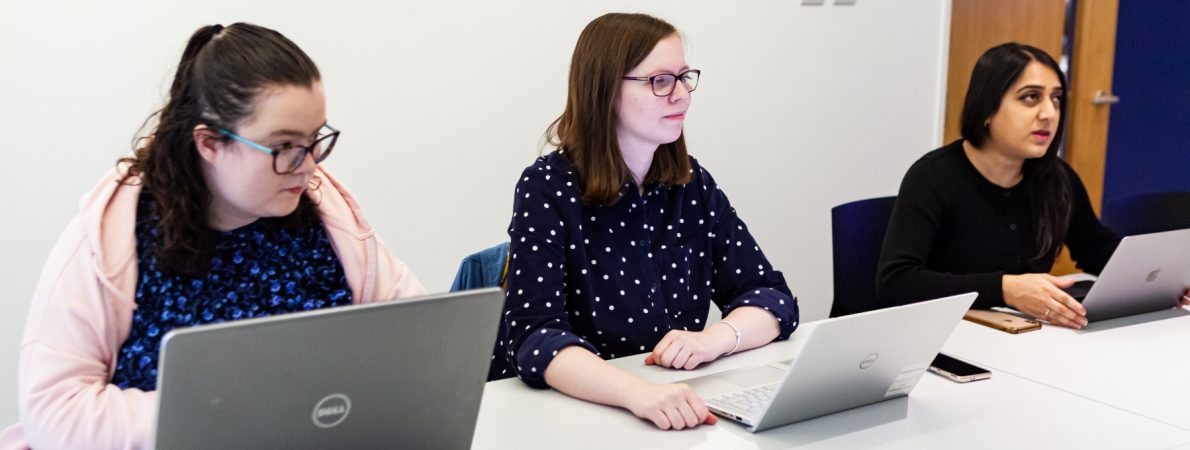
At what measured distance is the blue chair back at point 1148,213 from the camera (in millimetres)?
2883

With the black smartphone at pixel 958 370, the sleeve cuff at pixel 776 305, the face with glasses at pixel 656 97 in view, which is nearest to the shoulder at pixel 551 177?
the face with glasses at pixel 656 97

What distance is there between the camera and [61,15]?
2600mm

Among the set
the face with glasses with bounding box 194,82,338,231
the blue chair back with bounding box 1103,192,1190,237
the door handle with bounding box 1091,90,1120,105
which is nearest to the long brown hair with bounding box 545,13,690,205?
the face with glasses with bounding box 194,82,338,231

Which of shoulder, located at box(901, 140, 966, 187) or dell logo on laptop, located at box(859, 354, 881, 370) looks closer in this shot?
dell logo on laptop, located at box(859, 354, 881, 370)

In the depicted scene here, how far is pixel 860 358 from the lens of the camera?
1.46m

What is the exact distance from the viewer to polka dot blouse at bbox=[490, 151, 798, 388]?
177cm

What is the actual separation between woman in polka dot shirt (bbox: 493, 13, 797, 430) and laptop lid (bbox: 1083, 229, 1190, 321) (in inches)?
25.3

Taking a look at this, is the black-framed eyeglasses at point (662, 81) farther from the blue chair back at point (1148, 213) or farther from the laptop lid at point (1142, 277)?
the blue chair back at point (1148, 213)

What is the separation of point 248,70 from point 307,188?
0.24 meters

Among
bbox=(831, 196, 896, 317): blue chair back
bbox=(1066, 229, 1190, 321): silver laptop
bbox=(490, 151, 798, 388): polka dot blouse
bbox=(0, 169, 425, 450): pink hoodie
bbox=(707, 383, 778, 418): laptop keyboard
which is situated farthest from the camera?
bbox=(831, 196, 896, 317): blue chair back

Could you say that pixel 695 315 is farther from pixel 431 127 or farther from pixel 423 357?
pixel 431 127

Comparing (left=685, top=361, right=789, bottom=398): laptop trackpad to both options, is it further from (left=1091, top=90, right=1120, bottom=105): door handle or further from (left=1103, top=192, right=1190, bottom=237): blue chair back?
(left=1091, top=90, right=1120, bottom=105): door handle

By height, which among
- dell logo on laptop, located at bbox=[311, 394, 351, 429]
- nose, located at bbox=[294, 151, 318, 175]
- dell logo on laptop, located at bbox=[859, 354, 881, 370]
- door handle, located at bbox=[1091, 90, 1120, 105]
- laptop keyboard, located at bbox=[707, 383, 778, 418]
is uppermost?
nose, located at bbox=[294, 151, 318, 175]

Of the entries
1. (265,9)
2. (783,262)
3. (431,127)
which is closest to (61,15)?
(265,9)
